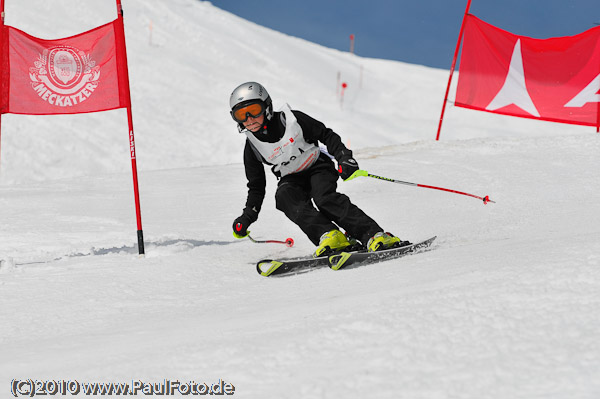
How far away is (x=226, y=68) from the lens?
91.2 ft

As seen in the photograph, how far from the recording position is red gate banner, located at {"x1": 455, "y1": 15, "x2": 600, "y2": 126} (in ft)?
35.5

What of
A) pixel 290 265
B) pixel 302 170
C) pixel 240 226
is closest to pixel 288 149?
pixel 302 170

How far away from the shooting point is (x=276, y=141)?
467 cm

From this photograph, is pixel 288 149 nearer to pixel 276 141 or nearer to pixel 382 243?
pixel 276 141

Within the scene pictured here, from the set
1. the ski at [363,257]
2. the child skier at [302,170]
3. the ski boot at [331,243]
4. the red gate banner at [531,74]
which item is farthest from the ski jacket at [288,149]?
the red gate banner at [531,74]

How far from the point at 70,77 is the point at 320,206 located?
256 centimetres

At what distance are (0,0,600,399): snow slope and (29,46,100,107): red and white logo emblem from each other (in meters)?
1.38

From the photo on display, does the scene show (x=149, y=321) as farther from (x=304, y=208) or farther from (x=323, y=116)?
(x=323, y=116)

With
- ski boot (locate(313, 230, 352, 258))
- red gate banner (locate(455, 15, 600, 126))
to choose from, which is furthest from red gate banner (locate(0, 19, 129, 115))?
red gate banner (locate(455, 15, 600, 126))

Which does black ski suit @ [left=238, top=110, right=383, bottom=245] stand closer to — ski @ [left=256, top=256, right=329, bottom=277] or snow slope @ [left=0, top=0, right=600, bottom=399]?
ski @ [left=256, top=256, right=329, bottom=277]

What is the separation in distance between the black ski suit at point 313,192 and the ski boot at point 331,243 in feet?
0.19

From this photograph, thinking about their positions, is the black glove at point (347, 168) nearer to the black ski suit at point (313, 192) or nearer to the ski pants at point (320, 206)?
the black ski suit at point (313, 192)

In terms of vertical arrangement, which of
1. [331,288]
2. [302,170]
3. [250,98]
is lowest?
[331,288]

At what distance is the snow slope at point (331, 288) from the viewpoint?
1903 mm
